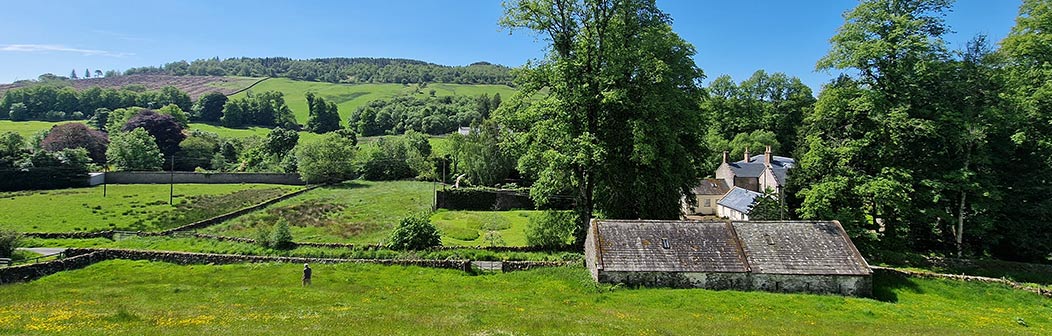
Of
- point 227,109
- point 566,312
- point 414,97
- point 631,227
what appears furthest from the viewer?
point 414,97

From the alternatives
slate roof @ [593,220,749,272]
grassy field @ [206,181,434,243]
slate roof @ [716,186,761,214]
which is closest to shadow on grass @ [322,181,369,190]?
grassy field @ [206,181,434,243]

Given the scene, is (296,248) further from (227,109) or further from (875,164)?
(227,109)

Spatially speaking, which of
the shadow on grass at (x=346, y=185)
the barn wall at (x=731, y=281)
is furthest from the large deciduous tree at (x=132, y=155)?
the barn wall at (x=731, y=281)

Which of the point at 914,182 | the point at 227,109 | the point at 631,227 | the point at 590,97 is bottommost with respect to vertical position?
the point at 631,227

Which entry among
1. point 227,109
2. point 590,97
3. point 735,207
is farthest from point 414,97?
point 590,97

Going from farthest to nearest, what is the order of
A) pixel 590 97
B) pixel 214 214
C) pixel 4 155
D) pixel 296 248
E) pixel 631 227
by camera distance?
pixel 4 155 < pixel 214 214 < pixel 296 248 < pixel 590 97 < pixel 631 227

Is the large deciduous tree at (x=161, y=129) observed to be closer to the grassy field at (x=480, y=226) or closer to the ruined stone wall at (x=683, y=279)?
the grassy field at (x=480, y=226)

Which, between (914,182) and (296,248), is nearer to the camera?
(914,182)

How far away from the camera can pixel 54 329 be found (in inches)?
456

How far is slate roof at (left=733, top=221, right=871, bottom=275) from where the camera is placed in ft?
68.9

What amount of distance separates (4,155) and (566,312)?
217ft

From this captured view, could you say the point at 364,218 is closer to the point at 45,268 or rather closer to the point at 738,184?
the point at 45,268

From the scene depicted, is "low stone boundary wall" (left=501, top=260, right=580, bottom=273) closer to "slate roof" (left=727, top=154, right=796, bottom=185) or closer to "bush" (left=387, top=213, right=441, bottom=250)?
"bush" (left=387, top=213, right=441, bottom=250)

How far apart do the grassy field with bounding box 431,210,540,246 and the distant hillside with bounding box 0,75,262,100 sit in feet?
432
